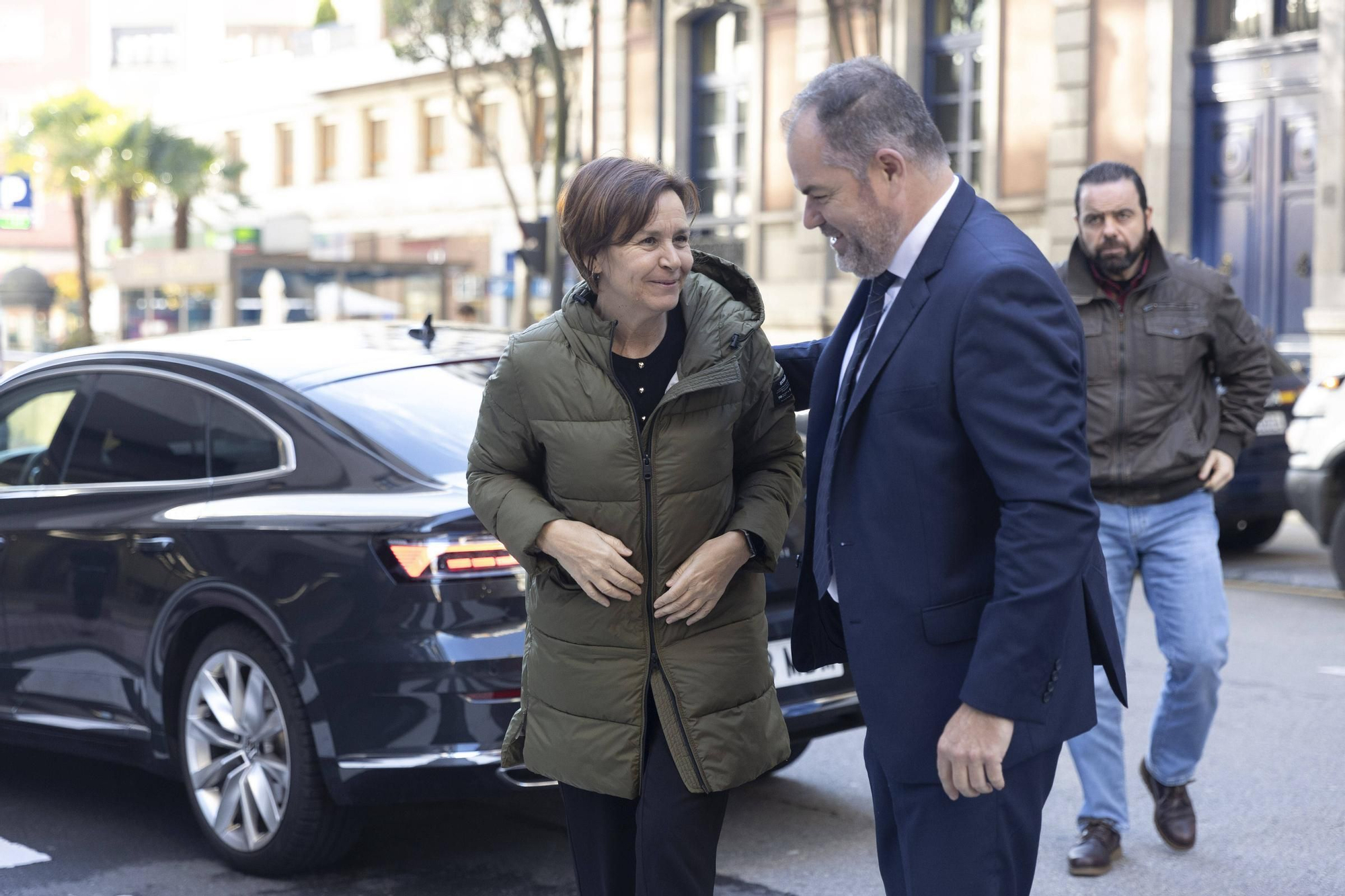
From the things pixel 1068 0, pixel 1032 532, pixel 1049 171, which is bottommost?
pixel 1032 532

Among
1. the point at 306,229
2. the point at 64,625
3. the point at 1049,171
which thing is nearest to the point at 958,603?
the point at 64,625

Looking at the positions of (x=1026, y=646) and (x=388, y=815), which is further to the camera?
(x=388, y=815)

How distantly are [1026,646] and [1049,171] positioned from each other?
19.6 meters

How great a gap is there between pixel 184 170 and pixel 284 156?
19.1 ft

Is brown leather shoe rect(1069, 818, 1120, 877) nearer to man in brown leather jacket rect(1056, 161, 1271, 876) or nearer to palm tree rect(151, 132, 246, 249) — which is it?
man in brown leather jacket rect(1056, 161, 1271, 876)

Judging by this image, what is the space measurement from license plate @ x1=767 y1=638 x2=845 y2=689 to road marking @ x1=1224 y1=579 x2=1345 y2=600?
242 inches

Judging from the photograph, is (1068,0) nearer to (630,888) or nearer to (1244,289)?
(1244,289)

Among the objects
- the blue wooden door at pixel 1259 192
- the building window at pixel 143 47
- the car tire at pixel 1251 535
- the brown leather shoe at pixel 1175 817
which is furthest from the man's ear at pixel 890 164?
the building window at pixel 143 47

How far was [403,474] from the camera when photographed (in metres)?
4.59

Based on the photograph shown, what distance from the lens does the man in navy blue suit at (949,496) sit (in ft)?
8.36

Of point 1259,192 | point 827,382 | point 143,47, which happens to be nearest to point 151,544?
point 827,382

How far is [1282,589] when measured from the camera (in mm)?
10352

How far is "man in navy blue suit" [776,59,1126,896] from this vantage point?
2549 mm

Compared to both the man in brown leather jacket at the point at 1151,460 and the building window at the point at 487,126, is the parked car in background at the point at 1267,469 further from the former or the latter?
the building window at the point at 487,126
